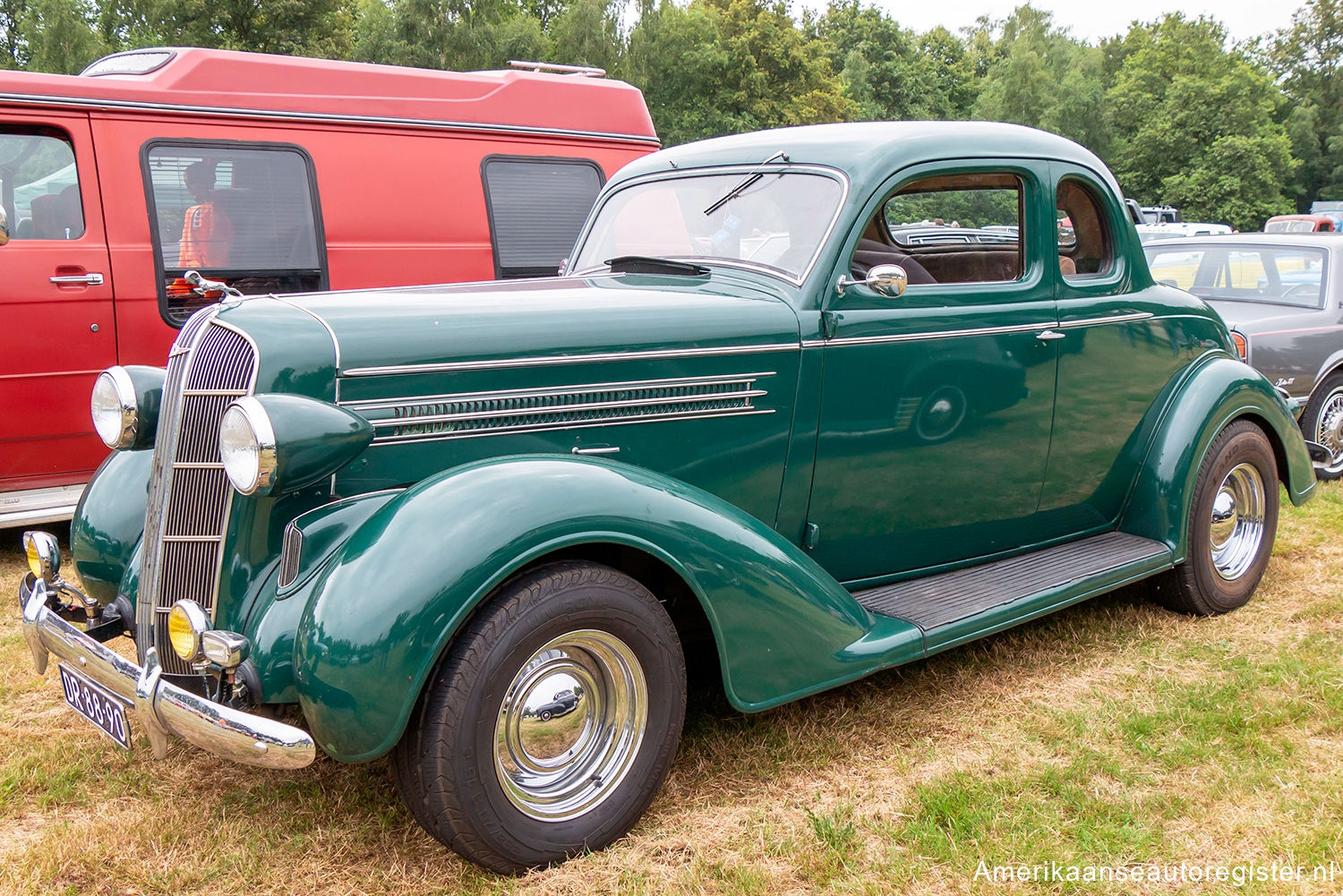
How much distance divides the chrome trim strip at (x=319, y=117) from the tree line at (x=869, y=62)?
15361 mm

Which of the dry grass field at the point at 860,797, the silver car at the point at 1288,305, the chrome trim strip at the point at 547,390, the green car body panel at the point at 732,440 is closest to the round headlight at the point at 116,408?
the green car body panel at the point at 732,440

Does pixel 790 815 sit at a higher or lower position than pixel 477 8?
lower

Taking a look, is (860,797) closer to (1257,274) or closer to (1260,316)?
(1260,316)

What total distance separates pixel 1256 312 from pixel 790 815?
6107 millimetres

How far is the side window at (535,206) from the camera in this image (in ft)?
23.0

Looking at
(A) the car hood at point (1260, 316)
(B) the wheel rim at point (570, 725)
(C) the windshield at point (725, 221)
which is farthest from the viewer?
(A) the car hood at point (1260, 316)

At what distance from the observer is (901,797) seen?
2957 mm

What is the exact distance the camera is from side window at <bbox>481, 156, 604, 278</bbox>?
7.00m

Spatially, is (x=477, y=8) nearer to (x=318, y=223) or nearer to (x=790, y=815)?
(x=318, y=223)

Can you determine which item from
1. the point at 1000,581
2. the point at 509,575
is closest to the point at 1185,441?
the point at 1000,581

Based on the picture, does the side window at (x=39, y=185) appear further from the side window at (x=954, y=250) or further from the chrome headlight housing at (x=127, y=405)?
the side window at (x=954, y=250)

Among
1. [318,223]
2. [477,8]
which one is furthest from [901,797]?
[477,8]

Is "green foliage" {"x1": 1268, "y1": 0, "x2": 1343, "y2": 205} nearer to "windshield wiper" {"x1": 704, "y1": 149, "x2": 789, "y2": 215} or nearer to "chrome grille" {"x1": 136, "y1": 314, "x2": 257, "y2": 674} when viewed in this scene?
"windshield wiper" {"x1": 704, "y1": 149, "x2": 789, "y2": 215}

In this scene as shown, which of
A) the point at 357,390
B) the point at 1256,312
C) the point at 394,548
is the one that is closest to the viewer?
the point at 394,548
